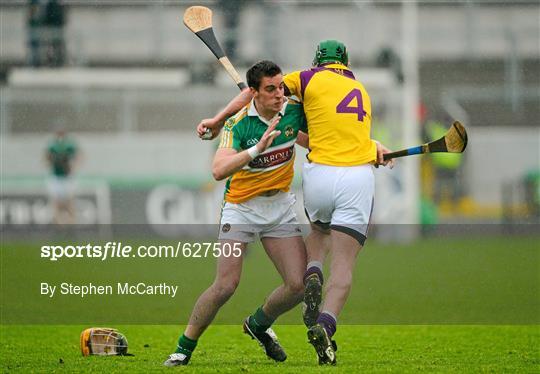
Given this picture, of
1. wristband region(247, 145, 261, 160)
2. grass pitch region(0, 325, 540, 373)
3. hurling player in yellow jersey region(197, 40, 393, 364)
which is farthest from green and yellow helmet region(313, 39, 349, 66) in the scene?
grass pitch region(0, 325, 540, 373)

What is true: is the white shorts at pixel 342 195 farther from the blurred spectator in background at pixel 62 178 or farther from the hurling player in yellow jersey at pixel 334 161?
the blurred spectator in background at pixel 62 178

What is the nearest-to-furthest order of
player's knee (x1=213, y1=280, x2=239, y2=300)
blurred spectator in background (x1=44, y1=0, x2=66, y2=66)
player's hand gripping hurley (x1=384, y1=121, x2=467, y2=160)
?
player's knee (x1=213, y1=280, x2=239, y2=300)
player's hand gripping hurley (x1=384, y1=121, x2=467, y2=160)
blurred spectator in background (x1=44, y1=0, x2=66, y2=66)

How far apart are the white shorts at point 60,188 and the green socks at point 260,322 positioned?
1405 cm

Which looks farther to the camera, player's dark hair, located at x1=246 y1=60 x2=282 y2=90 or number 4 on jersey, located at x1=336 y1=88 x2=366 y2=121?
number 4 on jersey, located at x1=336 y1=88 x2=366 y2=121

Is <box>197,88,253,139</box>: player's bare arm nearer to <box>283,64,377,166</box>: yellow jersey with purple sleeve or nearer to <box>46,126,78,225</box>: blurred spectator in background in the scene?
<box>283,64,377,166</box>: yellow jersey with purple sleeve

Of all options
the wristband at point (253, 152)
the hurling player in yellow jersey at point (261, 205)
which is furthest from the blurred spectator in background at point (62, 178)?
the wristband at point (253, 152)

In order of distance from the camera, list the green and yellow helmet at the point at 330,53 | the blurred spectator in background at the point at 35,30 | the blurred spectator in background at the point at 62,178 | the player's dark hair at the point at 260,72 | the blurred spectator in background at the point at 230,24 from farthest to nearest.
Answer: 1. the blurred spectator in background at the point at 35,30
2. the blurred spectator in background at the point at 230,24
3. the blurred spectator in background at the point at 62,178
4. the green and yellow helmet at the point at 330,53
5. the player's dark hair at the point at 260,72

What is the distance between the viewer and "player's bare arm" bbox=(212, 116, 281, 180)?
7.22 metres

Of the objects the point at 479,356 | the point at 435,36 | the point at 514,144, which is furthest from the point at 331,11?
the point at 479,356

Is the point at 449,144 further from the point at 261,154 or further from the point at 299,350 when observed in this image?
the point at 299,350

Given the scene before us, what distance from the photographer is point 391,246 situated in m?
20.0

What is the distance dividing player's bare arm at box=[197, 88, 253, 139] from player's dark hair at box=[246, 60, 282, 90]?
155 millimetres

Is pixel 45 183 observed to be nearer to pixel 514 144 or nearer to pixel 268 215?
pixel 514 144

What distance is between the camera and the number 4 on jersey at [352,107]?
777 cm
